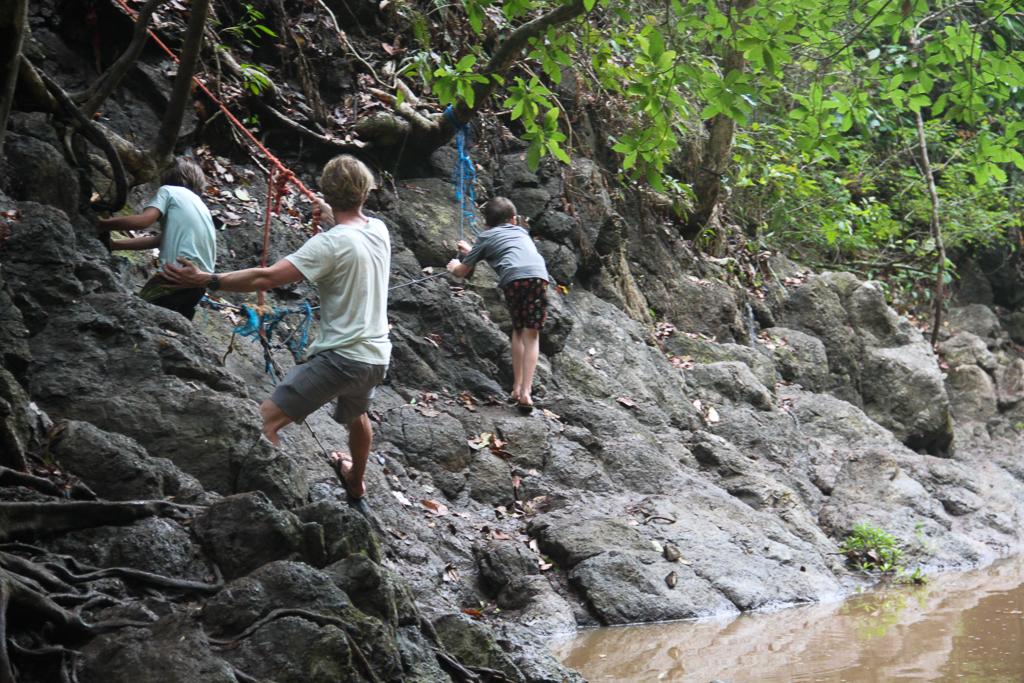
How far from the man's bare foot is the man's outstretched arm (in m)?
1.36

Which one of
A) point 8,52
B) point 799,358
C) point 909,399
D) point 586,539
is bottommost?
point 586,539

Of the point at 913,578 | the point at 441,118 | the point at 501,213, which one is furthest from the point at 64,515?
the point at 441,118

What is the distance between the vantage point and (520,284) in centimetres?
739

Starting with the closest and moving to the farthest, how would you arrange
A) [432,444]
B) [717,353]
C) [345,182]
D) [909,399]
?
[345,182] → [432,444] → [717,353] → [909,399]

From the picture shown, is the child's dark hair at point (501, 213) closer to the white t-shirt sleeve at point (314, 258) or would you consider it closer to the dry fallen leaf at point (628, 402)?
the dry fallen leaf at point (628, 402)

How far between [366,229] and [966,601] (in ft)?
17.3

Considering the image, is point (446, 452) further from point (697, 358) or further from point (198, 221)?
point (697, 358)

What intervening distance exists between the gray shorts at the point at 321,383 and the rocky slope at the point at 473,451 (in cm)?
27

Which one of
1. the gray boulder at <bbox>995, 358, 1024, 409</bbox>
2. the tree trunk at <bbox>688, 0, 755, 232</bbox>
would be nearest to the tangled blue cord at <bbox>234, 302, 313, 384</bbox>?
the tree trunk at <bbox>688, 0, 755, 232</bbox>

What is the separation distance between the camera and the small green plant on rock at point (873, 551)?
7.41 metres

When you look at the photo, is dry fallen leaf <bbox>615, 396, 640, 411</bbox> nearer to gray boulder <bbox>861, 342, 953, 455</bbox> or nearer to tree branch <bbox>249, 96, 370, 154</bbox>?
tree branch <bbox>249, 96, 370, 154</bbox>

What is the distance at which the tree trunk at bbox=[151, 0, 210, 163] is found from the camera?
5.23 meters

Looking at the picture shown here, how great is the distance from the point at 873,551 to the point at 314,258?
5779 millimetres

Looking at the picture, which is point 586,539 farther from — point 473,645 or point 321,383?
point 321,383
